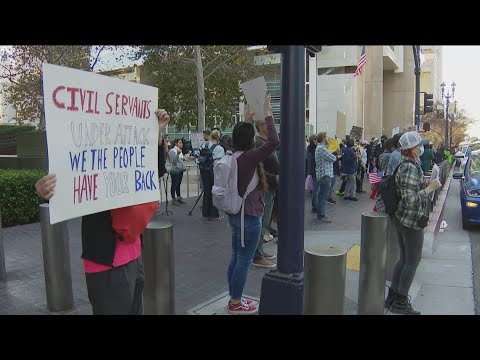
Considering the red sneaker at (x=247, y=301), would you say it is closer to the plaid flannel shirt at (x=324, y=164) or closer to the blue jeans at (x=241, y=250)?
the blue jeans at (x=241, y=250)

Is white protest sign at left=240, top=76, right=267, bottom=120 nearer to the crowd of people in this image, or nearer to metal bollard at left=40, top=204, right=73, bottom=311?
the crowd of people

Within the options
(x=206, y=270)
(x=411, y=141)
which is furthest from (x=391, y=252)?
(x=206, y=270)

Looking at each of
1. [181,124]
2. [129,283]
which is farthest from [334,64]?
[129,283]

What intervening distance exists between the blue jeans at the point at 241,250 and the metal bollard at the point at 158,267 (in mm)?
685

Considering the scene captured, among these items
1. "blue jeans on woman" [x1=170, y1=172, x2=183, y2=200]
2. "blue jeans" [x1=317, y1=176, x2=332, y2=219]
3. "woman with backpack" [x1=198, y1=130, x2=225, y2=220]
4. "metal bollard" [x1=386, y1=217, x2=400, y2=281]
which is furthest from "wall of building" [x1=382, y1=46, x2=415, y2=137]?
"metal bollard" [x1=386, y1=217, x2=400, y2=281]

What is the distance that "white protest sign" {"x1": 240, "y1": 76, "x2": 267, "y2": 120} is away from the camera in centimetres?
411

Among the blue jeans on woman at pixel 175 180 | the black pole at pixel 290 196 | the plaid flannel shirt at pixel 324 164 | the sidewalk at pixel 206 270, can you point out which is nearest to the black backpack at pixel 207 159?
the sidewalk at pixel 206 270

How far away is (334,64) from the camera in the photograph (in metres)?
38.3

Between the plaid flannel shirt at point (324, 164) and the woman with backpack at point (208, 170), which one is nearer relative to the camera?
the woman with backpack at point (208, 170)

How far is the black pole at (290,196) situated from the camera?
145 inches

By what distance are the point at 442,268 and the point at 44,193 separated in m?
6.12

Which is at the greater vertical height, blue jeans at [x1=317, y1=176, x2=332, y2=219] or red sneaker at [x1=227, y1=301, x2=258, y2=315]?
blue jeans at [x1=317, y1=176, x2=332, y2=219]

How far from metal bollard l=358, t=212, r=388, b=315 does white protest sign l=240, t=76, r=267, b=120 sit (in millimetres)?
1537

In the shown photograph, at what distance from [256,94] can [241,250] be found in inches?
58.3
